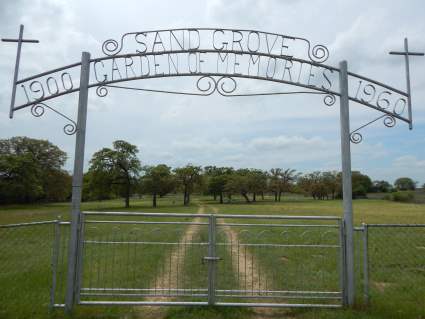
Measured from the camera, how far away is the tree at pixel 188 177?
239ft

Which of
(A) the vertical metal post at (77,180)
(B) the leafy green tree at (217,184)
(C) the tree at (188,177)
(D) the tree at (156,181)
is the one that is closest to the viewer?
(A) the vertical metal post at (77,180)

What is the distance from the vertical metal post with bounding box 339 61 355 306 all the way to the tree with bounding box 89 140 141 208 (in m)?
55.8

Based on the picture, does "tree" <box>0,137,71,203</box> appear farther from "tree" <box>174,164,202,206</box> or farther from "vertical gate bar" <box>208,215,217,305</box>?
"vertical gate bar" <box>208,215,217,305</box>

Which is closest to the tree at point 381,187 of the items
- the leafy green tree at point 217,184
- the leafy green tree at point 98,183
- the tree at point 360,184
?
the tree at point 360,184

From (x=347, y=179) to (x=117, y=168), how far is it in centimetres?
5739

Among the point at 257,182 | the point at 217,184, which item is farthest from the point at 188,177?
the point at 257,182

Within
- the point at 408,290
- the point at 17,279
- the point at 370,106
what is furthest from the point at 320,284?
the point at 17,279

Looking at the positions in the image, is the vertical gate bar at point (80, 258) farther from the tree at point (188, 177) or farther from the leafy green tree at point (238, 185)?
the leafy green tree at point (238, 185)

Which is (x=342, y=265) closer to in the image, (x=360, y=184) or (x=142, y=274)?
(x=142, y=274)

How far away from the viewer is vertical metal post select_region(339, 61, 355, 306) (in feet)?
20.9

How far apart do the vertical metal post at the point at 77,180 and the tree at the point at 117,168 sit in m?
55.0

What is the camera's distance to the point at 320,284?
815cm

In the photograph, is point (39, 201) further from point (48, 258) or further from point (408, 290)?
point (408, 290)

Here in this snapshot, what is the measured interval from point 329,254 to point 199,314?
693 centimetres
